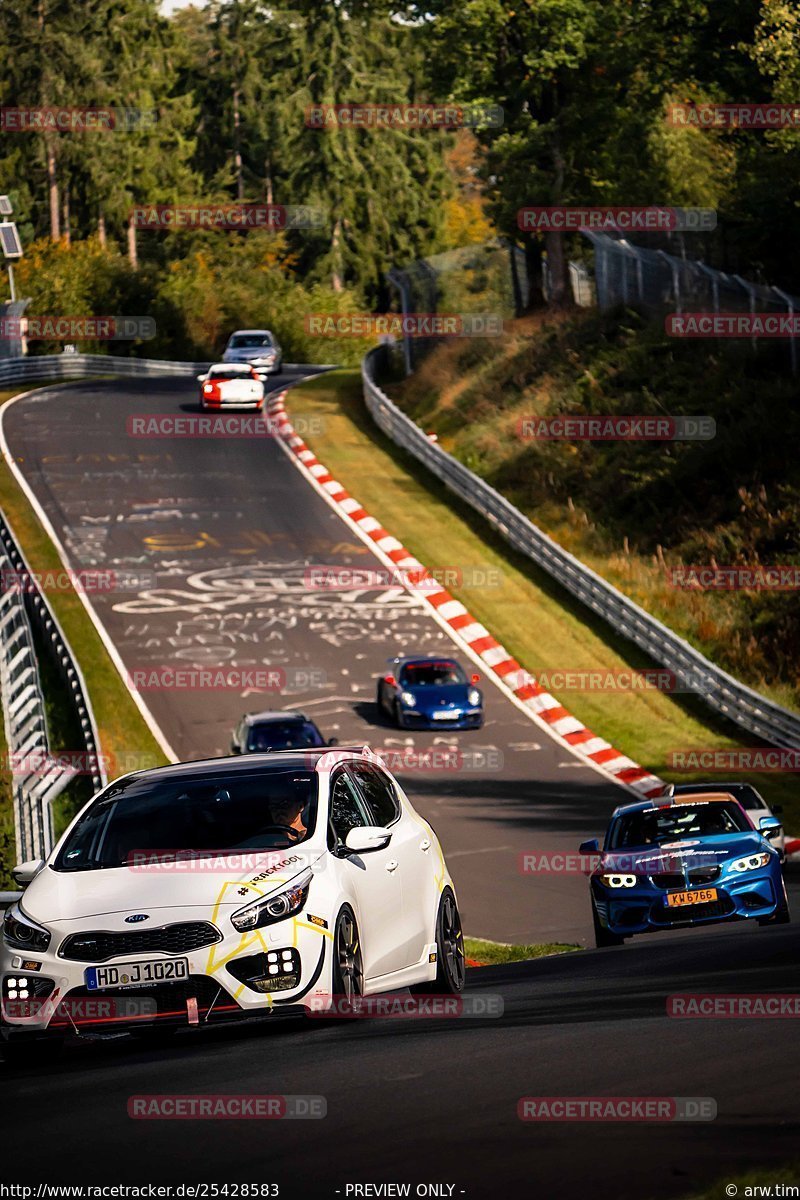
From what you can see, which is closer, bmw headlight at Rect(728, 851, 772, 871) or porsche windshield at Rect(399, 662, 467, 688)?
bmw headlight at Rect(728, 851, 772, 871)

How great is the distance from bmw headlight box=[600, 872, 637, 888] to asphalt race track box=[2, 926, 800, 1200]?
15.6 feet

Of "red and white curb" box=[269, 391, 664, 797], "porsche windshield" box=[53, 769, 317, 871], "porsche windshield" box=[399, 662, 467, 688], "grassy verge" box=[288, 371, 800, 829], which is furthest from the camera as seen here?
"porsche windshield" box=[399, 662, 467, 688]

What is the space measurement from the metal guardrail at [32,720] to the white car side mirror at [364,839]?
8254mm

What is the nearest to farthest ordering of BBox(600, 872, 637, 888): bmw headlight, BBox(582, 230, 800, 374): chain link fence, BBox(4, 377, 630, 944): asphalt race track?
BBox(600, 872, 637, 888): bmw headlight, BBox(4, 377, 630, 944): asphalt race track, BBox(582, 230, 800, 374): chain link fence

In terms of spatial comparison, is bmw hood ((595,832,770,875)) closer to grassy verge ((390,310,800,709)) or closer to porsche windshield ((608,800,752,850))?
porsche windshield ((608,800,752,850))

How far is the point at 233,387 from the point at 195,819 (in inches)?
1729

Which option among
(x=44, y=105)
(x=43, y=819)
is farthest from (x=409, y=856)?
(x=44, y=105)

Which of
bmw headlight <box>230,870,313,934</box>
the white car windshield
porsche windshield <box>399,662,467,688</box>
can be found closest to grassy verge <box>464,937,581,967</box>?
bmw headlight <box>230,870,313,934</box>

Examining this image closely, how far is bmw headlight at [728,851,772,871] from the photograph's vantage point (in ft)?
51.3

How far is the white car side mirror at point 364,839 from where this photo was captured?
32.0 feet

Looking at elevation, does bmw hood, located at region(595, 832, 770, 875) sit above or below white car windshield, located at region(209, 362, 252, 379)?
above

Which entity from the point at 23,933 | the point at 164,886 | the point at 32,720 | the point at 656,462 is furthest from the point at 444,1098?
the point at 656,462

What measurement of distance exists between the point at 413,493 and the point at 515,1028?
34.9 meters

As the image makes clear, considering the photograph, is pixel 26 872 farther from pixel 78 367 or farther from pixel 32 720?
pixel 78 367
